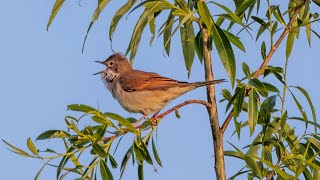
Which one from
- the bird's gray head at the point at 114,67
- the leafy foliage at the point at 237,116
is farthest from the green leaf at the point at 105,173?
the bird's gray head at the point at 114,67

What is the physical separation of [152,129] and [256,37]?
119 cm

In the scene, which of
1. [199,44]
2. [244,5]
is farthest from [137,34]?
[244,5]

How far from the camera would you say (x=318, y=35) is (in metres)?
5.01

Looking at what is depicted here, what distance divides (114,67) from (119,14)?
355 centimetres

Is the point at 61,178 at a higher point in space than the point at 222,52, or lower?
lower

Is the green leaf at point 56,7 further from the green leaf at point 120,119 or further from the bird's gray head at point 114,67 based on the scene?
the bird's gray head at point 114,67

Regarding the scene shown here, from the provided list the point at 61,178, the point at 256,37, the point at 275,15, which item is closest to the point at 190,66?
the point at 256,37

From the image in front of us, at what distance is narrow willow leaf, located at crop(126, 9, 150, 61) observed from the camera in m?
5.26

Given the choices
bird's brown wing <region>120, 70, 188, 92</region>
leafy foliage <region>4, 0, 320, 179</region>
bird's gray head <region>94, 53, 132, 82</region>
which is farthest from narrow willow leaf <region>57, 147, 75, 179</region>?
bird's gray head <region>94, 53, 132, 82</region>

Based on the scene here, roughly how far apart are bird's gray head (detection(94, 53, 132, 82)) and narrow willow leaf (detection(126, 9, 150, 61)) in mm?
3100

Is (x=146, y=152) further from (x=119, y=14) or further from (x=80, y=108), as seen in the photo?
(x=119, y=14)

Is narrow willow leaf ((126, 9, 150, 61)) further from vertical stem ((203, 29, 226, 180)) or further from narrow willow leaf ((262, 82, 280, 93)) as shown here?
narrow willow leaf ((262, 82, 280, 93))

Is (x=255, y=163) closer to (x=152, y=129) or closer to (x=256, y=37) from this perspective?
(x=152, y=129)

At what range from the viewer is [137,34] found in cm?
545
